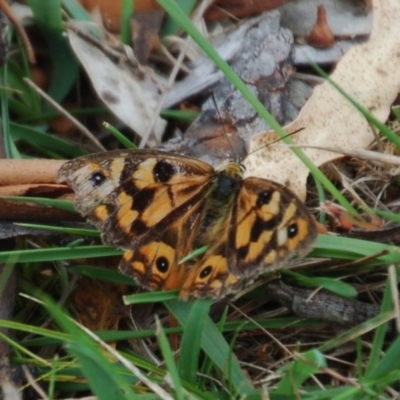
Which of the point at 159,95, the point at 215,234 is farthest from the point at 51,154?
the point at 215,234

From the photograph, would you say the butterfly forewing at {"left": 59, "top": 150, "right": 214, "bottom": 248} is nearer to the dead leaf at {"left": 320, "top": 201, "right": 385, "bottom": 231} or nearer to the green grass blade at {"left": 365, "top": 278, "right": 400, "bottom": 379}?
the dead leaf at {"left": 320, "top": 201, "right": 385, "bottom": 231}

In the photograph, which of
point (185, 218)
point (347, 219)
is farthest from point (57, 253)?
point (347, 219)

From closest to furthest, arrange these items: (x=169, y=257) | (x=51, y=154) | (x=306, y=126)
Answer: (x=169, y=257) < (x=306, y=126) < (x=51, y=154)

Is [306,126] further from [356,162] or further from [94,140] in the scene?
[94,140]

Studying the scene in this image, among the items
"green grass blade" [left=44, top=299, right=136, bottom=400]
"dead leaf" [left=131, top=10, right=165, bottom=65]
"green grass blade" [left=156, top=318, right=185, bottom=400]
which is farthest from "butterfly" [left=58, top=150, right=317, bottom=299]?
"dead leaf" [left=131, top=10, right=165, bottom=65]

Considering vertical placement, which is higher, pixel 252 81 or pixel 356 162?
pixel 252 81

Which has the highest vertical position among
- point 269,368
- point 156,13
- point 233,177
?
point 156,13
